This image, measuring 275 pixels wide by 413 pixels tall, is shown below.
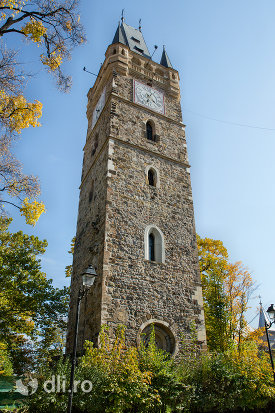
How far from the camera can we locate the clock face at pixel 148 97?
16.0 metres

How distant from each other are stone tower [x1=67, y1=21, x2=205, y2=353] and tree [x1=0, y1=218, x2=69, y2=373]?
6.37ft

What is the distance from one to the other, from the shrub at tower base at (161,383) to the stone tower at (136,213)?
114cm

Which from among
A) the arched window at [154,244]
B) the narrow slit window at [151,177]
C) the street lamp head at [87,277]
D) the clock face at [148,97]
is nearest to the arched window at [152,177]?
the narrow slit window at [151,177]

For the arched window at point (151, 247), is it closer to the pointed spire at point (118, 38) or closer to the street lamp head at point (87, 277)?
the street lamp head at point (87, 277)

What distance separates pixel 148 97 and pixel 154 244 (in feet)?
27.1

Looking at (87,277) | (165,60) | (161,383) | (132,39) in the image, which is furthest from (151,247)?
(132,39)

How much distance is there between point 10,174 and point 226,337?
13.2 metres

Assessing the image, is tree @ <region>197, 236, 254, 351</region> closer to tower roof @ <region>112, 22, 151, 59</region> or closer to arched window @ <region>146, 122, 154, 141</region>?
arched window @ <region>146, 122, 154, 141</region>

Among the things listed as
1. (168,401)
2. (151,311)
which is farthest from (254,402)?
(151,311)

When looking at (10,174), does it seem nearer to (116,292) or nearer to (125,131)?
(116,292)

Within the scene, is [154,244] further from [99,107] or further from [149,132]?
[99,107]

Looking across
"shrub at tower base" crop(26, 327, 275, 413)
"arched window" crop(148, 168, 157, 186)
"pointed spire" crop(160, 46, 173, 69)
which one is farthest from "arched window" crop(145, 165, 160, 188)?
"pointed spire" crop(160, 46, 173, 69)

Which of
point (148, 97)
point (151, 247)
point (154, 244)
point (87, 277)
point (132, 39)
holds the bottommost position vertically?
point (87, 277)

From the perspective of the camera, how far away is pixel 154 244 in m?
12.5
